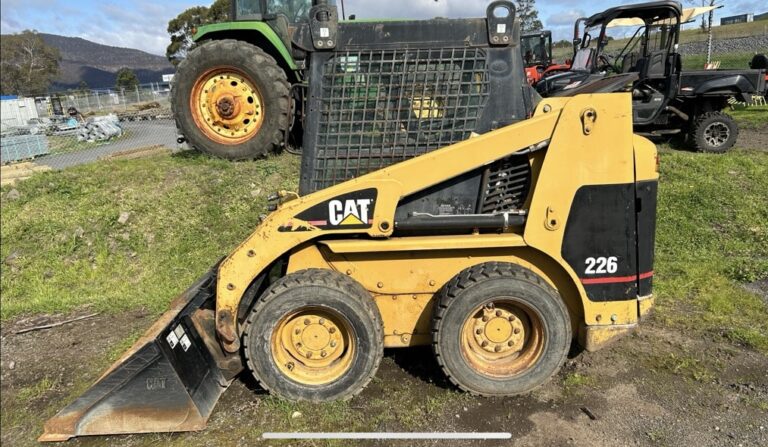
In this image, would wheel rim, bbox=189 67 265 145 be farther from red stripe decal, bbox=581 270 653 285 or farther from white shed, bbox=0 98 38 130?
white shed, bbox=0 98 38 130

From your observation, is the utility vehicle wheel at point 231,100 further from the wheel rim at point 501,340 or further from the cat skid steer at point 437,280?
the wheel rim at point 501,340

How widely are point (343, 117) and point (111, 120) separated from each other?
16843 mm

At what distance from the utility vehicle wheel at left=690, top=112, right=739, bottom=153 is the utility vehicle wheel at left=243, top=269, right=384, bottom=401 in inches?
312

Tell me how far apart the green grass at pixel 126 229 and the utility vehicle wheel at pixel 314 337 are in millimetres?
2198

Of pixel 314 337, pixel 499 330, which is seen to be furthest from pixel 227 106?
pixel 499 330

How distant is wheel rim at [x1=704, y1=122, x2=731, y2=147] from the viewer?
844 cm

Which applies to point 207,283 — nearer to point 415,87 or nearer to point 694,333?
point 415,87

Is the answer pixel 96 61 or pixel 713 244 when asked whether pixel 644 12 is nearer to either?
pixel 713 244

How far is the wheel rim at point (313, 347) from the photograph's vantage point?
3.09 meters

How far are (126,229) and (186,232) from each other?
27.9 inches

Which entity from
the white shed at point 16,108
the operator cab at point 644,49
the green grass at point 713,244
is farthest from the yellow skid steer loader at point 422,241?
the white shed at point 16,108

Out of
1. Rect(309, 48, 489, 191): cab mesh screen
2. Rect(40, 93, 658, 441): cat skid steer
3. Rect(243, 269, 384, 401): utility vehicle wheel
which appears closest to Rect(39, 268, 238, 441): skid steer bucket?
Answer: Rect(40, 93, 658, 441): cat skid steer

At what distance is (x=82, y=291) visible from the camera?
17.2ft

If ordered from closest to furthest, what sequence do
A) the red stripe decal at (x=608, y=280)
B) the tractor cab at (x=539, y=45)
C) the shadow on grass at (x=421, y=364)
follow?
the red stripe decal at (x=608, y=280), the shadow on grass at (x=421, y=364), the tractor cab at (x=539, y=45)
